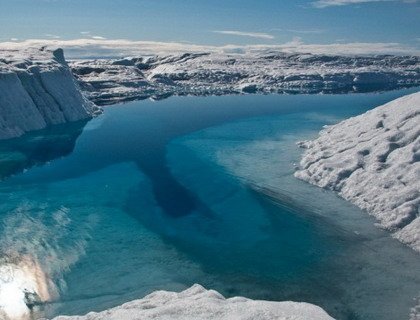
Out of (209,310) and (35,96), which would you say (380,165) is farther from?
(35,96)

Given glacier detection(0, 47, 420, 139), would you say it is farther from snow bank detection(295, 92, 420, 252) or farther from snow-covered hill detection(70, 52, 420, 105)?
snow bank detection(295, 92, 420, 252)

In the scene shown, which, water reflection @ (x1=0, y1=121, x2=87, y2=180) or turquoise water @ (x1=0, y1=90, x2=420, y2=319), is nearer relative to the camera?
turquoise water @ (x1=0, y1=90, x2=420, y2=319)

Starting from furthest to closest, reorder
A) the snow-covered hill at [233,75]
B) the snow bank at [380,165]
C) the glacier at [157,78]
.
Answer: the snow-covered hill at [233,75] → the glacier at [157,78] → the snow bank at [380,165]

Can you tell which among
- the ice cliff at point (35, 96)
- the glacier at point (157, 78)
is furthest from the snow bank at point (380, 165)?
the glacier at point (157, 78)

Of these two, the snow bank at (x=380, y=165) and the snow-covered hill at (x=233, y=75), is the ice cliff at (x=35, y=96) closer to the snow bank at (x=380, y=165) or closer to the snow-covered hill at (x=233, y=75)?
the snow-covered hill at (x=233, y=75)

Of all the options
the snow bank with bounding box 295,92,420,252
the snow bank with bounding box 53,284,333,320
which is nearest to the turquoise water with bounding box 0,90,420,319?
the snow bank with bounding box 295,92,420,252

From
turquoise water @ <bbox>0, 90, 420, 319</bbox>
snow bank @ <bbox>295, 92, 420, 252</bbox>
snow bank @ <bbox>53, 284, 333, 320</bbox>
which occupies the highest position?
snow bank @ <bbox>295, 92, 420, 252</bbox>

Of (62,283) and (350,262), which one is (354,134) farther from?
(62,283)
